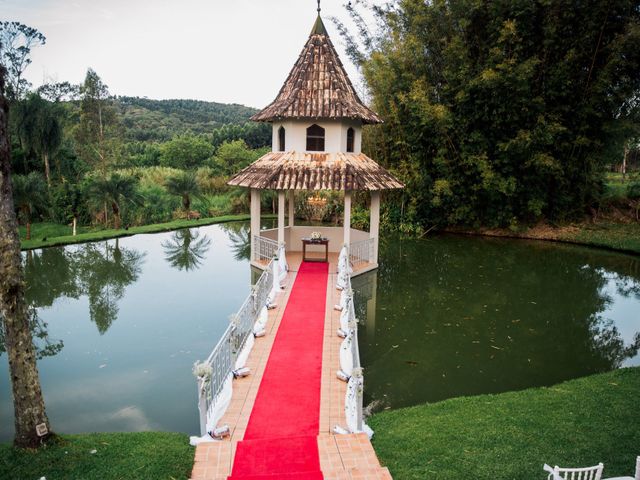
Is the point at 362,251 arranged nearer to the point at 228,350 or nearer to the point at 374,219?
the point at 374,219

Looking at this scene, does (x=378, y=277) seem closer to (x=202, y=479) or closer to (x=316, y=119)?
(x=316, y=119)

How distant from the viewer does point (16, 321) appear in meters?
4.87

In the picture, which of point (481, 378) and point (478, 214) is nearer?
point (481, 378)

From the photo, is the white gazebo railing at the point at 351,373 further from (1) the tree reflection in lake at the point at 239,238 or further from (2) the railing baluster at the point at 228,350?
(1) the tree reflection in lake at the point at 239,238

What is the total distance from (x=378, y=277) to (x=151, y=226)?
13.2 m

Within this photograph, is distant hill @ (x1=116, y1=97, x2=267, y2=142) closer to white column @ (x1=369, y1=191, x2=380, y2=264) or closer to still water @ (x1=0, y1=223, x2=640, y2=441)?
still water @ (x1=0, y1=223, x2=640, y2=441)

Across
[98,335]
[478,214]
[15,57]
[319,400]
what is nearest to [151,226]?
[15,57]

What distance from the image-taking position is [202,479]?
466 centimetres

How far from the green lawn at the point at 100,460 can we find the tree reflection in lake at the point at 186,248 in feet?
33.4

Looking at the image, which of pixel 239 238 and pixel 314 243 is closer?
pixel 314 243

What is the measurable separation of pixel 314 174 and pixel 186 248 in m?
8.11

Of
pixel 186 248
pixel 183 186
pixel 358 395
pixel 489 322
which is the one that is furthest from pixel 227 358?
pixel 183 186

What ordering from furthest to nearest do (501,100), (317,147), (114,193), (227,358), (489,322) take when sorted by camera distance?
(114,193) < (501,100) < (317,147) < (489,322) < (227,358)

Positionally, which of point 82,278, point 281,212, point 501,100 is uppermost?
point 501,100
